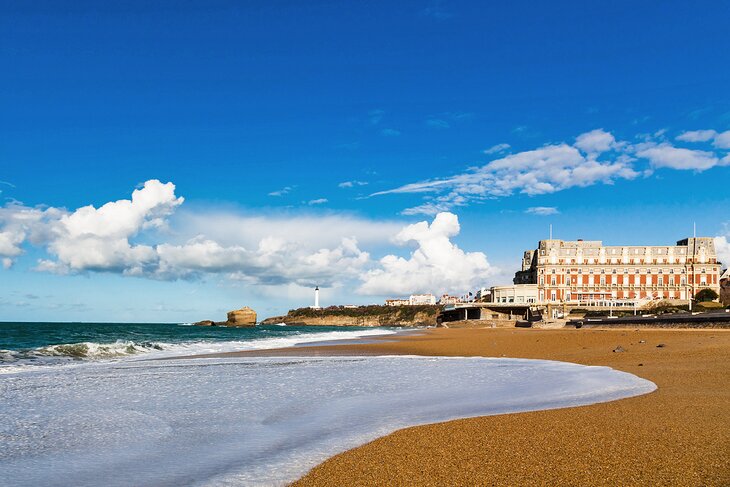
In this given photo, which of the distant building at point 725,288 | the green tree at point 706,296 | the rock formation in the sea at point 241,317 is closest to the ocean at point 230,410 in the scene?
the green tree at point 706,296

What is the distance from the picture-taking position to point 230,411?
11500 millimetres

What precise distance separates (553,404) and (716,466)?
537 cm

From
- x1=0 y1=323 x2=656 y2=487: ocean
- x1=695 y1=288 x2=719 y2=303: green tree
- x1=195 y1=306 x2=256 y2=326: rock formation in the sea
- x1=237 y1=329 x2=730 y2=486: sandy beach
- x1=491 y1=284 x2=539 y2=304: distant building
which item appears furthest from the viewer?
x1=195 y1=306 x2=256 y2=326: rock formation in the sea

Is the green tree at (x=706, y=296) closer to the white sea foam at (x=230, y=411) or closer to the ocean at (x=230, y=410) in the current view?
the ocean at (x=230, y=410)

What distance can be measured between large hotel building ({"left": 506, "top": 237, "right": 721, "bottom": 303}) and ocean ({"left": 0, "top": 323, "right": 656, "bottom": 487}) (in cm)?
11302

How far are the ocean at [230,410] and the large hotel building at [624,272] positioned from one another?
113 m

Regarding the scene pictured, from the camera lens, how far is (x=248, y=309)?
6531 inches

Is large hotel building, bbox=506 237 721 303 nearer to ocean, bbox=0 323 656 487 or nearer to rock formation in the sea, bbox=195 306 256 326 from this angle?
rock formation in the sea, bbox=195 306 256 326

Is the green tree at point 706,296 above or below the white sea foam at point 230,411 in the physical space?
below

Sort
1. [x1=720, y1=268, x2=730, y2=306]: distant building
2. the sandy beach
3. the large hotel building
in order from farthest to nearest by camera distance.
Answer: [x1=720, y1=268, x2=730, y2=306]: distant building → the large hotel building → the sandy beach

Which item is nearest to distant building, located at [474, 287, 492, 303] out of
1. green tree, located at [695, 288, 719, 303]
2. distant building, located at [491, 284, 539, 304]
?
distant building, located at [491, 284, 539, 304]

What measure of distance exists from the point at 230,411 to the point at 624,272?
12981 centimetres

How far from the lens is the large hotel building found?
124m

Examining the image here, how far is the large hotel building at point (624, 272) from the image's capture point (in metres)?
124
